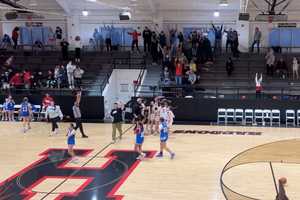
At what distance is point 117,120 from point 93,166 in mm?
3367

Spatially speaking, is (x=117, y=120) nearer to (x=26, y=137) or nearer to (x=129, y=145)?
(x=129, y=145)

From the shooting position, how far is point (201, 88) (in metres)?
23.9

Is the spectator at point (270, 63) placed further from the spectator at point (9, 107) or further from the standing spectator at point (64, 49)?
the spectator at point (9, 107)

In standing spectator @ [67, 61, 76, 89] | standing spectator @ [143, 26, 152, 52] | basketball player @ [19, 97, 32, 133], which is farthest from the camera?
standing spectator @ [143, 26, 152, 52]

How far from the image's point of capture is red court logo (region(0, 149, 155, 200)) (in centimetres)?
1261

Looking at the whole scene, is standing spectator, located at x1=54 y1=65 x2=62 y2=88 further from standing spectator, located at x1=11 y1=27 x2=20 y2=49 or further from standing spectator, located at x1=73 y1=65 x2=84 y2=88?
standing spectator, located at x1=11 y1=27 x2=20 y2=49

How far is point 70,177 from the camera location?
46.2ft

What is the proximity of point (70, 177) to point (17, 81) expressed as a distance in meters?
12.4

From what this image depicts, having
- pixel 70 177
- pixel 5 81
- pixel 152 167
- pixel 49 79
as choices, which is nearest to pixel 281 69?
pixel 49 79

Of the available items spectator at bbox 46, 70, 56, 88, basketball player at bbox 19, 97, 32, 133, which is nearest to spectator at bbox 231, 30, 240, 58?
spectator at bbox 46, 70, 56, 88

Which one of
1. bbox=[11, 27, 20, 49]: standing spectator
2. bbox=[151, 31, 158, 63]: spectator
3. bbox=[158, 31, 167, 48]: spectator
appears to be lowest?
bbox=[151, 31, 158, 63]: spectator

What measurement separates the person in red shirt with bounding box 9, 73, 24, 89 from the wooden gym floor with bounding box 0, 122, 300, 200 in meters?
5.14

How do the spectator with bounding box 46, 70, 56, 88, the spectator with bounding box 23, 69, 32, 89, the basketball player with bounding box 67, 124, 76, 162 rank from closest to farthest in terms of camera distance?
the basketball player with bounding box 67, 124, 76, 162 < the spectator with bounding box 23, 69, 32, 89 < the spectator with bounding box 46, 70, 56, 88

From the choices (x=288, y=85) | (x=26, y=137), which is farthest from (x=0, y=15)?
(x=288, y=85)
